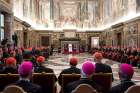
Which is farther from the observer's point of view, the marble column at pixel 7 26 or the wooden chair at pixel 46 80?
the marble column at pixel 7 26

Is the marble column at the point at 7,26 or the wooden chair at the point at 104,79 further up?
the marble column at the point at 7,26

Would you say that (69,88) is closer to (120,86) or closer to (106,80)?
(120,86)

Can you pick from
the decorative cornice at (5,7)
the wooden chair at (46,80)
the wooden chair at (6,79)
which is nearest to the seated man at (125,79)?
the wooden chair at (46,80)

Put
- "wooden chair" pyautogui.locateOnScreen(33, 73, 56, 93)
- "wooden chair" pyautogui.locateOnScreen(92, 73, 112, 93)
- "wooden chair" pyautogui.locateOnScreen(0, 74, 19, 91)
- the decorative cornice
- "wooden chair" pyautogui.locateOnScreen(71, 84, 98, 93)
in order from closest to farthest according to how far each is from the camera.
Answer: "wooden chair" pyautogui.locateOnScreen(71, 84, 98, 93) < "wooden chair" pyautogui.locateOnScreen(0, 74, 19, 91) < "wooden chair" pyautogui.locateOnScreen(92, 73, 112, 93) < "wooden chair" pyautogui.locateOnScreen(33, 73, 56, 93) < the decorative cornice

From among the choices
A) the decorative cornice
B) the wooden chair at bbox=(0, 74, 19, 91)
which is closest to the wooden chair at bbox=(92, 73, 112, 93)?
the wooden chair at bbox=(0, 74, 19, 91)

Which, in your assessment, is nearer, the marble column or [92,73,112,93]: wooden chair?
[92,73,112,93]: wooden chair

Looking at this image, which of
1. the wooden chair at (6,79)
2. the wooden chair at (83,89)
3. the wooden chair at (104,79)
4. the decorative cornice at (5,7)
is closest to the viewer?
the wooden chair at (83,89)

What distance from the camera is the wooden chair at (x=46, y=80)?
343 inches

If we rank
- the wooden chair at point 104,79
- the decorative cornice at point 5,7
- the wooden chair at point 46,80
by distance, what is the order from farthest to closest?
the decorative cornice at point 5,7 → the wooden chair at point 46,80 → the wooden chair at point 104,79

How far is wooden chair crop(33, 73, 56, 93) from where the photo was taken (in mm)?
8719

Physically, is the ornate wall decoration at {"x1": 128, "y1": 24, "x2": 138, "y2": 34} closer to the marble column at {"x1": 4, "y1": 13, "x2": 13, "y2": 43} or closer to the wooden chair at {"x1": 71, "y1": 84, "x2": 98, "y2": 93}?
the marble column at {"x1": 4, "y1": 13, "x2": 13, "y2": 43}

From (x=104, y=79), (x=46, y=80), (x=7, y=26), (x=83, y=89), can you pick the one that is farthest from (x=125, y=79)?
(x=7, y=26)


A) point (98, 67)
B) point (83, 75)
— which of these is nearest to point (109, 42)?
point (98, 67)

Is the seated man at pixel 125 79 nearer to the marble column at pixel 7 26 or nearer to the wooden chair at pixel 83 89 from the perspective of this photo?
the wooden chair at pixel 83 89
